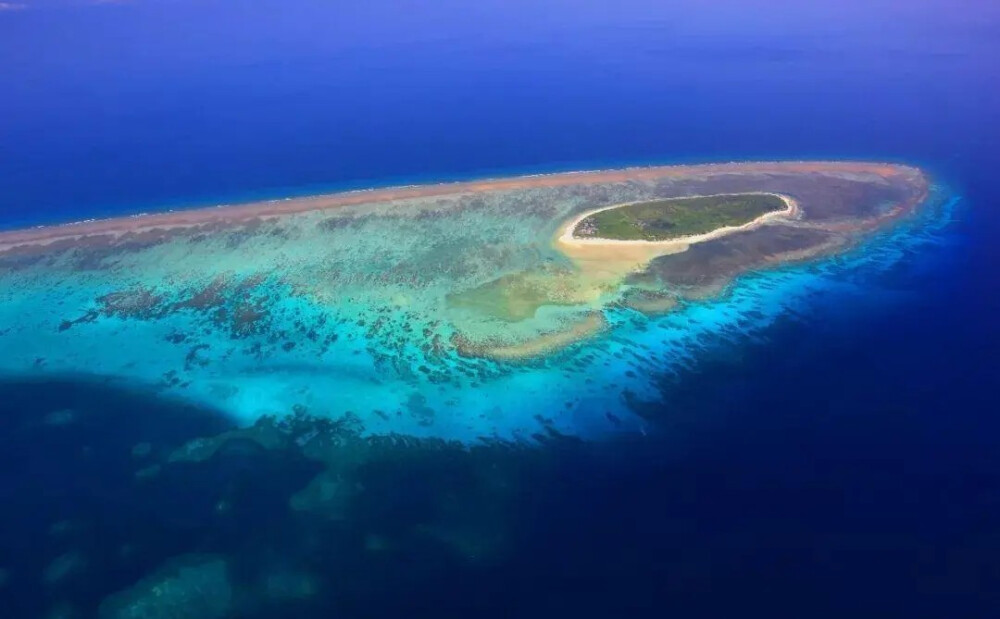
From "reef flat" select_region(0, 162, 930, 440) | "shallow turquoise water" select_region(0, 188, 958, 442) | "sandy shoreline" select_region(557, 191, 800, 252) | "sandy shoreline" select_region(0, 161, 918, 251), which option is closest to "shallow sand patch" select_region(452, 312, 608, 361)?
"reef flat" select_region(0, 162, 930, 440)

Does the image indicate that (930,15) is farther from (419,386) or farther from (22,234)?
(22,234)

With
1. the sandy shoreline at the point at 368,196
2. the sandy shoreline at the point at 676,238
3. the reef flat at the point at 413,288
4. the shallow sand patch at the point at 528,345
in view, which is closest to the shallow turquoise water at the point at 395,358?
the reef flat at the point at 413,288

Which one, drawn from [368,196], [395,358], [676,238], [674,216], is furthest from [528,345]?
[368,196]

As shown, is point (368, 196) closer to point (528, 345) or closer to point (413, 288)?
point (413, 288)

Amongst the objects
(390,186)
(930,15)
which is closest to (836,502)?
(390,186)

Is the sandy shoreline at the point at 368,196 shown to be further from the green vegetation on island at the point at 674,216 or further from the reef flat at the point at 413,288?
the green vegetation on island at the point at 674,216
